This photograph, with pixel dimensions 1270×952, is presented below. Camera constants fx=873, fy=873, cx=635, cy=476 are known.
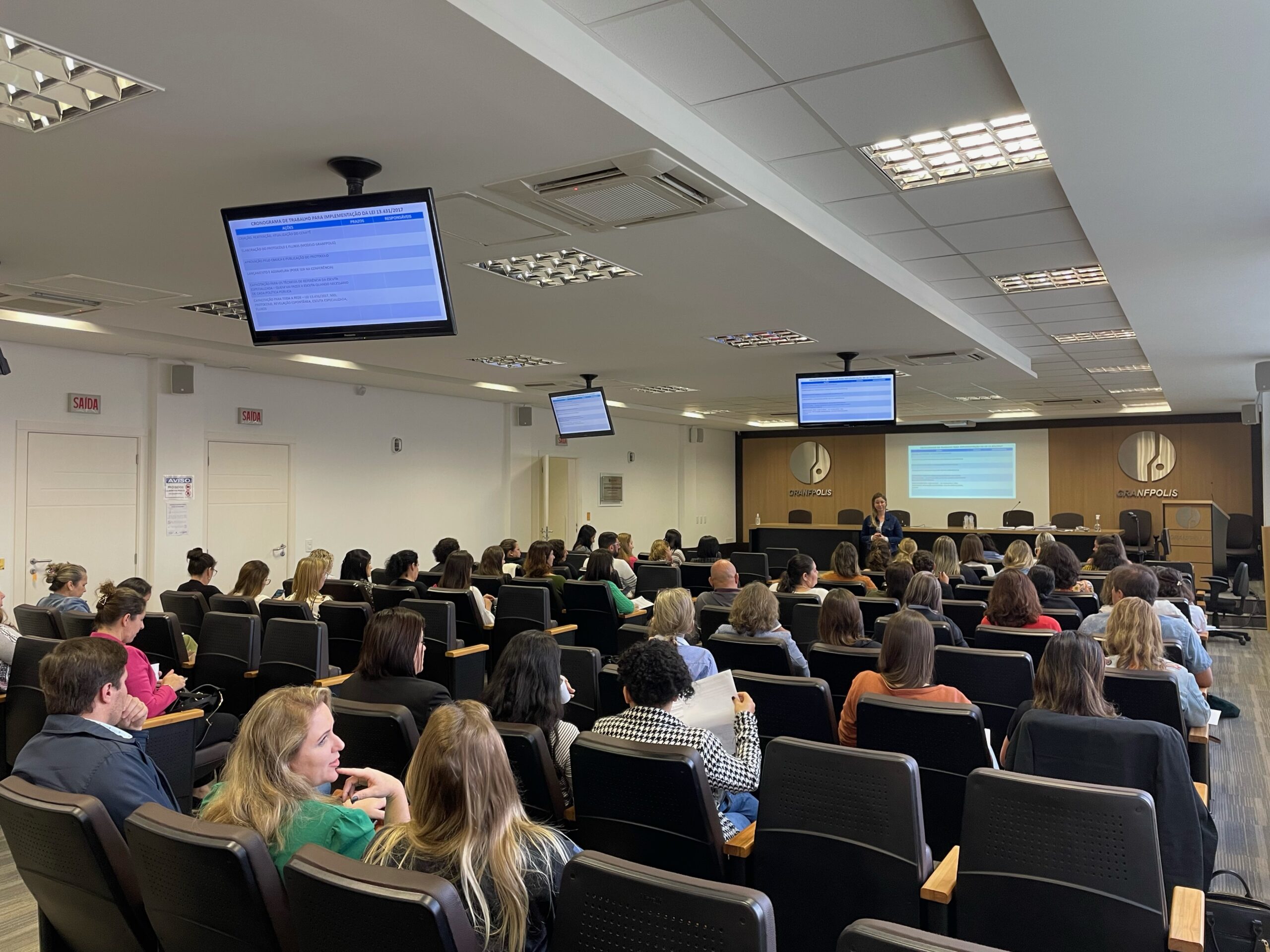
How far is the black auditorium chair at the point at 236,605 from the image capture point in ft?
17.7

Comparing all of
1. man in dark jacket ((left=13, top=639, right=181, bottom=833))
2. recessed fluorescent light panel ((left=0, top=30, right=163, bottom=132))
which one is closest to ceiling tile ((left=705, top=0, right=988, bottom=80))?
recessed fluorescent light panel ((left=0, top=30, right=163, bottom=132))

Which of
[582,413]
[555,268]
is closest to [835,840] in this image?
[555,268]

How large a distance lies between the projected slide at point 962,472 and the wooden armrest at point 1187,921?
609 inches

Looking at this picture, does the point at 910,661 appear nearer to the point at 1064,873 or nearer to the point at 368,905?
the point at 1064,873

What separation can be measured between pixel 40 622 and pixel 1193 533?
12.2 m

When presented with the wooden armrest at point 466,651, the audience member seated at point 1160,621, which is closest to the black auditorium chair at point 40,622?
the wooden armrest at point 466,651

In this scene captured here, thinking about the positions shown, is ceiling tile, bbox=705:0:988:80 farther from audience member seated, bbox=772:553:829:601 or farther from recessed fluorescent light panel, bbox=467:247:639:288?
audience member seated, bbox=772:553:829:601

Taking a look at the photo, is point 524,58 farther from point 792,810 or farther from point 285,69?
point 792,810

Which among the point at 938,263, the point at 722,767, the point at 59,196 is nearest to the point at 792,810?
the point at 722,767

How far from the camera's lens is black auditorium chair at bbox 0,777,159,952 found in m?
1.91

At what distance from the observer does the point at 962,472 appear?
16.8 meters

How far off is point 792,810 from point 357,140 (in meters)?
2.62

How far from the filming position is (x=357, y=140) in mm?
3098

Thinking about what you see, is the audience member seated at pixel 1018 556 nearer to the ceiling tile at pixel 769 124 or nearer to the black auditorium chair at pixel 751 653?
the black auditorium chair at pixel 751 653
